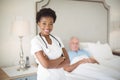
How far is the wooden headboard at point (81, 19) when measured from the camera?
8.37 ft

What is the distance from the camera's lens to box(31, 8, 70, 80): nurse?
4.24 ft

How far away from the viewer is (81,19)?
2818mm

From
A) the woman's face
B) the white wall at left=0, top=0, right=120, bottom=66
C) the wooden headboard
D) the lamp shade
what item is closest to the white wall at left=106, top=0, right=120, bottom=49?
the wooden headboard

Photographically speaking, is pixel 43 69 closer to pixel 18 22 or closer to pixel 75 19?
pixel 18 22

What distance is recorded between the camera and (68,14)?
2.66m

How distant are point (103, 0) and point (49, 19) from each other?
1870 millimetres

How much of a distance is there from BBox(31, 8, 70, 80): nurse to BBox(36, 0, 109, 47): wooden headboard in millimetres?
1000

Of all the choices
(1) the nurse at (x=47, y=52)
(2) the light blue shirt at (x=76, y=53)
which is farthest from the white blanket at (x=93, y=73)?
(1) the nurse at (x=47, y=52)

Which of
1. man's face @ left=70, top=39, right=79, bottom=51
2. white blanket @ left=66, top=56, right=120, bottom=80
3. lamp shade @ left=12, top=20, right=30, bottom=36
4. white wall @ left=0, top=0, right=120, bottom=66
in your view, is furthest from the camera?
man's face @ left=70, top=39, right=79, bottom=51

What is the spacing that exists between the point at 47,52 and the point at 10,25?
1.05 meters

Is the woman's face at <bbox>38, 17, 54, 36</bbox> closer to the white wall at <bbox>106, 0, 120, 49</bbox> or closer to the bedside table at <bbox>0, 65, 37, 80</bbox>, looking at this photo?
the bedside table at <bbox>0, 65, 37, 80</bbox>

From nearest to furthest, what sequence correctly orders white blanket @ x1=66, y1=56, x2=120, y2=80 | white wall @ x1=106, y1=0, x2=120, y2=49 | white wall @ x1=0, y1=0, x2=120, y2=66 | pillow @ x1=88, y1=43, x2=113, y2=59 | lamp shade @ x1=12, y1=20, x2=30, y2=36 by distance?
white blanket @ x1=66, y1=56, x2=120, y2=80 < lamp shade @ x1=12, y1=20, x2=30, y2=36 < white wall @ x1=0, y1=0, x2=120, y2=66 < pillow @ x1=88, y1=43, x2=113, y2=59 < white wall @ x1=106, y1=0, x2=120, y2=49

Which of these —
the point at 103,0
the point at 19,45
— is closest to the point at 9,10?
the point at 19,45

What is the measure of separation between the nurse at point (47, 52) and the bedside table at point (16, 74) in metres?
0.63
